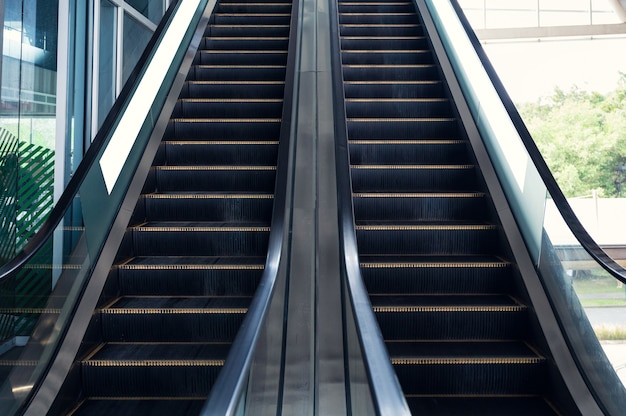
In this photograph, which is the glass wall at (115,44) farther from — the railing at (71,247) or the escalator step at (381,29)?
the escalator step at (381,29)

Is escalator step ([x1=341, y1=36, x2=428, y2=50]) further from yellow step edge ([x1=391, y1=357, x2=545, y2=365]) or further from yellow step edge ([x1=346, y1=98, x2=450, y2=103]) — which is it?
yellow step edge ([x1=391, y1=357, x2=545, y2=365])

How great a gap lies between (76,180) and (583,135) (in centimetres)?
2184

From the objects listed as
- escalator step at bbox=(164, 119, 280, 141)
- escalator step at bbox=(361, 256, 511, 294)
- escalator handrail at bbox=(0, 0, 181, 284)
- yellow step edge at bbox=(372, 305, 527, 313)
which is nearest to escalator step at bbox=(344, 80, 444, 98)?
escalator step at bbox=(164, 119, 280, 141)

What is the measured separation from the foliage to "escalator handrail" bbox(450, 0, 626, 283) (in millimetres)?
18789

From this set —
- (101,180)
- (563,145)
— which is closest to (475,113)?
(101,180)

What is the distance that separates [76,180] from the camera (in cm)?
287

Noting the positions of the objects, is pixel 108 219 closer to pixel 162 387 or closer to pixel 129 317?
pixel 129 317

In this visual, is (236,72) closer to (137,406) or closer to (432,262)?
(432,262)

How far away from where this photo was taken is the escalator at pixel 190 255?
283 centimetres

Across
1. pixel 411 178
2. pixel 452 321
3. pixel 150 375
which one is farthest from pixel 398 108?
pixel 150 375

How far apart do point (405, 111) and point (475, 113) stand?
78 centimetres

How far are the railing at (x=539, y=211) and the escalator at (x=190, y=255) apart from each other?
166 centimetres

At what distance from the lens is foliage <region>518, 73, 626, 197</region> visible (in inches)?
790

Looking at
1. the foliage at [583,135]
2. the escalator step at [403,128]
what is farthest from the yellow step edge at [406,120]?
the foliage at [583,135]
